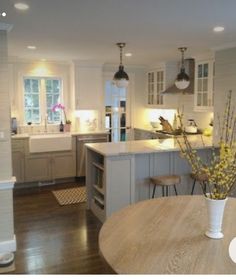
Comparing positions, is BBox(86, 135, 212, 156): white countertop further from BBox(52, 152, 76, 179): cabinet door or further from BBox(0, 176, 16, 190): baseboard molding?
BBox(52, 152, 76, 179): cabinet door

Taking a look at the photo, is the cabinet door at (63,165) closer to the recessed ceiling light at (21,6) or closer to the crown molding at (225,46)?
the crown molding at (225,46)

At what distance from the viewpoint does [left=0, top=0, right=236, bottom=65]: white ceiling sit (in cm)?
263

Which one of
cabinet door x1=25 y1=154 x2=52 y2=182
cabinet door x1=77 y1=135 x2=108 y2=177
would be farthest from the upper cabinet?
cabinet door x1=25 y1=154 x2=52 y2=182

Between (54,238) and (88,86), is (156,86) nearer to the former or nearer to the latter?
(88,86)

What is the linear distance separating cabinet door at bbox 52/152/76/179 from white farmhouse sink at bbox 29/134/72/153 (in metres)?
0.15

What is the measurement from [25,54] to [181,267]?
4.95m

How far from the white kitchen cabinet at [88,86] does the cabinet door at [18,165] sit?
61.9 inches

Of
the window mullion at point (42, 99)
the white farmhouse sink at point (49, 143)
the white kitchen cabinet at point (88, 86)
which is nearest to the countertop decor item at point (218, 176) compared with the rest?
the white farmhouse sink at point (49, 143)

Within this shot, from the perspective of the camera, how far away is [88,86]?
6.57m

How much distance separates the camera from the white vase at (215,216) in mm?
1816

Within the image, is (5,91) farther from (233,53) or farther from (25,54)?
(233,53)

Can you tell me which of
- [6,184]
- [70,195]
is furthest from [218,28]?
[70,195]

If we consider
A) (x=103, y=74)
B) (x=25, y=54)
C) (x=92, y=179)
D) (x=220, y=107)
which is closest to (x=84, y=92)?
(x=103, y=74)

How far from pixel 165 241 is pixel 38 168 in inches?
177
